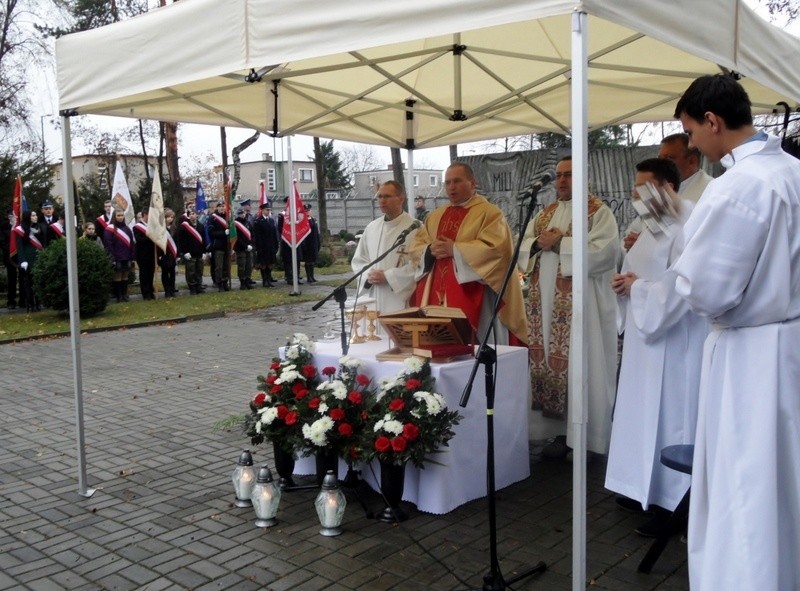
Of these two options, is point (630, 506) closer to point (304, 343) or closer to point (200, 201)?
point (304, 343)

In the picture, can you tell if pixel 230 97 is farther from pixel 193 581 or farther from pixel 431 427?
pixel 193 581

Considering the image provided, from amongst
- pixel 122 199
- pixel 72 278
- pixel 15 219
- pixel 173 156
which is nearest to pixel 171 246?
pixel 122 199

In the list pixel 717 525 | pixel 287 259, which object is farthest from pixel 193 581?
pixel 287 259

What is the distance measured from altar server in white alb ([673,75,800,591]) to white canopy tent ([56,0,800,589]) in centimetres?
53

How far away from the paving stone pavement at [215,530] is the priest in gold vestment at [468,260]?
1167 millimetres

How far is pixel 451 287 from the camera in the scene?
5535mm

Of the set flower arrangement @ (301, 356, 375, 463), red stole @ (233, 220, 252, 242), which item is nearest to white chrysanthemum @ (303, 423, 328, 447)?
flower arrangement @ (301, 356, 375, 463)

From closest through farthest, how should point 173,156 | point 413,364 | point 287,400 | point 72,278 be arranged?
point 413,364 < point 287,400 < point 72,278 < point 173,156

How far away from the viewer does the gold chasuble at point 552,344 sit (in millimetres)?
5621

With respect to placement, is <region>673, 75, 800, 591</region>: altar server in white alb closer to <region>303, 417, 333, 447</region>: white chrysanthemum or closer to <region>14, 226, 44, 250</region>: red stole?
<region>303, 417, 333, 447</region>: white chrysanthemum

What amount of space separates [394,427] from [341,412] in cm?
44

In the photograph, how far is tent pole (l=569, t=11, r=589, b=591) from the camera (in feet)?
9.64

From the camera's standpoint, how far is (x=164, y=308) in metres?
16.1

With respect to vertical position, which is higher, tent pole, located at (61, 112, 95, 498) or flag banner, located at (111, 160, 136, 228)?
flag banner, located at (111, 160, 136, 228)
